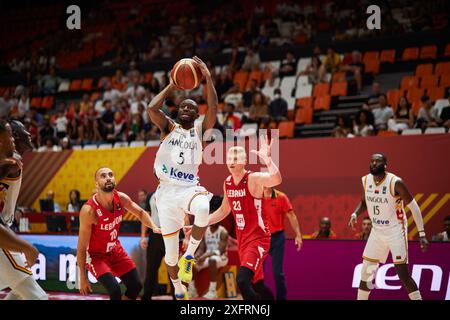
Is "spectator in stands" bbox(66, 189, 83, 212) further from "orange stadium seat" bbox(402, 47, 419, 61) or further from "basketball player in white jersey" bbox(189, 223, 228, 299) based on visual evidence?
"orange stadium seat" bbox(402, 47, 419, 61)

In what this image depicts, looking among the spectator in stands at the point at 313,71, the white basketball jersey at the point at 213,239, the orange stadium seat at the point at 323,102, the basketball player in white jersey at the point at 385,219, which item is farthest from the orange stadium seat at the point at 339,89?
the basketball player in white jersey at the point at 385,219

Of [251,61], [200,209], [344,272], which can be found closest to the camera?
[200,209]

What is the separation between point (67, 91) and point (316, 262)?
13517 mm

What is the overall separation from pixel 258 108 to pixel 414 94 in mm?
3425

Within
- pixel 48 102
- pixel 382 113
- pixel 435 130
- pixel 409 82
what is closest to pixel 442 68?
pixel 409 82

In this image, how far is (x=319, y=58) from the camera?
16.5 m

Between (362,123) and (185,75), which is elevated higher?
(185,75)

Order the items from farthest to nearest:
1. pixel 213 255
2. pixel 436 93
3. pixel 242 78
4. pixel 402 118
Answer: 1. pixel 242 78
2. pixel 436 93
3. pixel 402 118
4. pixel 213 255

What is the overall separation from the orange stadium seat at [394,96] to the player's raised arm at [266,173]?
7.64 m

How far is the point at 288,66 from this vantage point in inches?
654

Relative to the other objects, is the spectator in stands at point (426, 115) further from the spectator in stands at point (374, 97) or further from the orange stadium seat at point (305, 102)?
the orange stadium seat at point (305, 102)

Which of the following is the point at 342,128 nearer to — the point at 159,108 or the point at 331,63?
the point at 331,63

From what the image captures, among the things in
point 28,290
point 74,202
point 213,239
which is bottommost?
point 213,239
